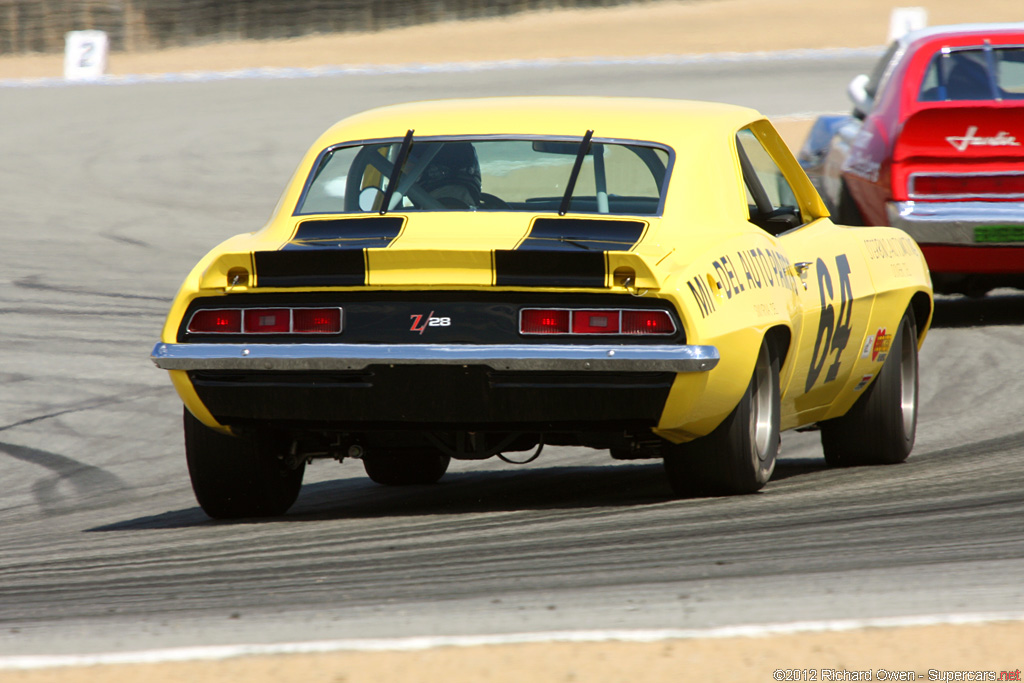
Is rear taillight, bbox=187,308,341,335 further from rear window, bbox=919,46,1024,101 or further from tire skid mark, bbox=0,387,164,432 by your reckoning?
rear window, bbox=919,46,1024,101

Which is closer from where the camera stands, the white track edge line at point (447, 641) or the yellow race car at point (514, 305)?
the white track edge line at point (447, 641)

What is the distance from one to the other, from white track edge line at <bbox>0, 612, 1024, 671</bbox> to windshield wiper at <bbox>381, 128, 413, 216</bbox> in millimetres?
2337

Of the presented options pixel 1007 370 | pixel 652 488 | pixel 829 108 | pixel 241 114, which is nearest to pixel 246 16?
pixel 241 114

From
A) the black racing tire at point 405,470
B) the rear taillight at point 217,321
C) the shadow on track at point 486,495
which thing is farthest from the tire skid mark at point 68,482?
the rear taillight at point 217,321

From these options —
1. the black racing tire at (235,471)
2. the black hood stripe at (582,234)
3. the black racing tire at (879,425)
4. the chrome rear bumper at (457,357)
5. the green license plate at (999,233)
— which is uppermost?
the black hood stripe at (582,234)

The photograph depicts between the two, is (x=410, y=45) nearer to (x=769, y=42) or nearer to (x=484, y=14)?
(x=484, y=14)

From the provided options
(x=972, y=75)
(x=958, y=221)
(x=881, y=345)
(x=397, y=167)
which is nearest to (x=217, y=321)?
(x=397, y=167)

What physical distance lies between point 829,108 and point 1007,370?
50.7ft

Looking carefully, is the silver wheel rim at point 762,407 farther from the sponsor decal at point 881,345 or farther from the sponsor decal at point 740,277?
the sponsor decal at point 881,345

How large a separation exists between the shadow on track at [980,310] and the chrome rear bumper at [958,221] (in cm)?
118

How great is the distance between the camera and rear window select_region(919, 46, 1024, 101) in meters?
11.2

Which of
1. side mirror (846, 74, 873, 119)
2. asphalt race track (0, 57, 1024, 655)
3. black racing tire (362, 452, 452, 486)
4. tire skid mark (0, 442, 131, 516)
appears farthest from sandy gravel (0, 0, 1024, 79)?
black racing tire (362, 452, 452, 486)

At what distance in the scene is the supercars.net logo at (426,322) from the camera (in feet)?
17.2

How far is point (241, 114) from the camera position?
25.3 m
